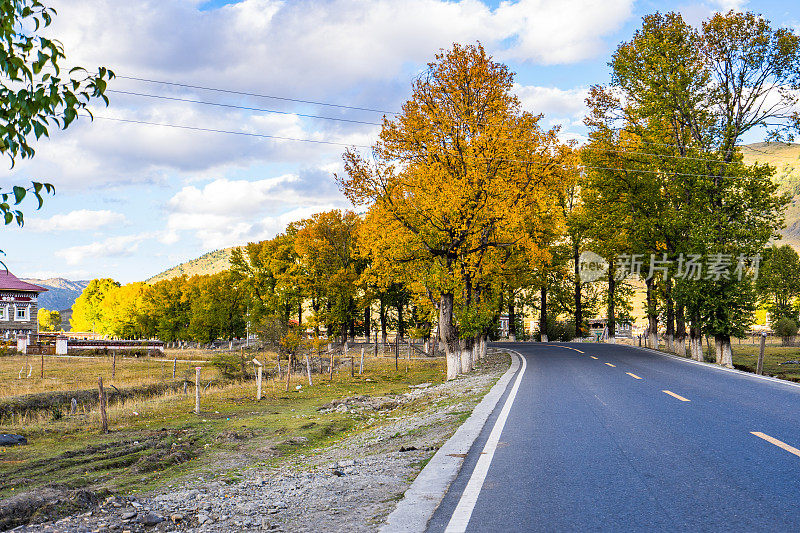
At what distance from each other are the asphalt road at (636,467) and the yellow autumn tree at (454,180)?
11949 millimetres

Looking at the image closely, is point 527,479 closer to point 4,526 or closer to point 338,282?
point 4,526

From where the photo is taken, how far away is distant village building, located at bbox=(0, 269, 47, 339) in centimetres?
7206

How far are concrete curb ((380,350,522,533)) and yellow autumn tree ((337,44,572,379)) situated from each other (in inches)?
546

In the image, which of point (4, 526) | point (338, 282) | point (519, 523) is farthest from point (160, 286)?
point (519, 523)

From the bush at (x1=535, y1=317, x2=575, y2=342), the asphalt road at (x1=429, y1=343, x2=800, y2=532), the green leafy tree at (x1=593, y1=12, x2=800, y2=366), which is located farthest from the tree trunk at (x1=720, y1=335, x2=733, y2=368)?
the bush at (x1=535, y1=317, x2=575, y2=342)

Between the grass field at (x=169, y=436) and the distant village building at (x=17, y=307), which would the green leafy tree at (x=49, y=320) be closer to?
the distant village building at (x=17, y=307)

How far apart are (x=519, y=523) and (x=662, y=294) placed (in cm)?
3464

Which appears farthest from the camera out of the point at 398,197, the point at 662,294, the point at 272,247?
the point at 272,247

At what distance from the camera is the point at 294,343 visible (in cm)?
3619

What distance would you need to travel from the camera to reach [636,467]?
6.64 meters

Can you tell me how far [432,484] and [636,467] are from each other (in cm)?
234

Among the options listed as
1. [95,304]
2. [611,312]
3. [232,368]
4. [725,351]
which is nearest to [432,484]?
[725,351]

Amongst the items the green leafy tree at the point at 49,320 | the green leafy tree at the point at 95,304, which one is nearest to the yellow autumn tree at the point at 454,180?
the green leafy tree at the point at 95,304

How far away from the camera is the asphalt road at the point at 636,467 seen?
493cm
